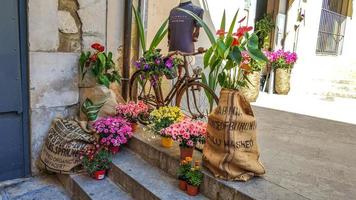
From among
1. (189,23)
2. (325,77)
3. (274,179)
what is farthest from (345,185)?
(325,77)

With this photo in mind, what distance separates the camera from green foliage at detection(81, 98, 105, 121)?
245 cm

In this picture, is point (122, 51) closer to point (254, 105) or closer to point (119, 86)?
point (119, 86)

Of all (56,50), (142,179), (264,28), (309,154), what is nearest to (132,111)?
(142,179)

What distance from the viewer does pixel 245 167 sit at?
1656mm

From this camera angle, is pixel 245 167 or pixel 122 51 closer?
pixel 245 167

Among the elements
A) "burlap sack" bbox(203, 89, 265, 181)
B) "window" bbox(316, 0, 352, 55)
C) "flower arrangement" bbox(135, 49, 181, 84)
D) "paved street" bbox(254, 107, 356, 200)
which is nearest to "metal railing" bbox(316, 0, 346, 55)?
"window" bbox(316, 0, 352, 55)

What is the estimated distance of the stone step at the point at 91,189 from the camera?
196 centimetres

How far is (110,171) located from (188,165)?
Result: 74 cm

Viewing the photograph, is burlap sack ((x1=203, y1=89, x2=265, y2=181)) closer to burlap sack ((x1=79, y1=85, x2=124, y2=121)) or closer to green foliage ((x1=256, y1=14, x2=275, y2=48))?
burlap sack ((x1=79, y1=85, x2=124, y2=121))

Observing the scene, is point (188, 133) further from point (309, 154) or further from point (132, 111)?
point (309, 154)

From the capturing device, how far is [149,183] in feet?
6.21

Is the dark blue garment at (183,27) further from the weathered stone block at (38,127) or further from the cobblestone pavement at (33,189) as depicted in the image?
the cobblestone pavement at (33,189)

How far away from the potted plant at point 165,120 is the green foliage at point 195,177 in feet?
1.27

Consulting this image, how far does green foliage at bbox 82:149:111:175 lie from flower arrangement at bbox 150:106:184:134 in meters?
0.44
